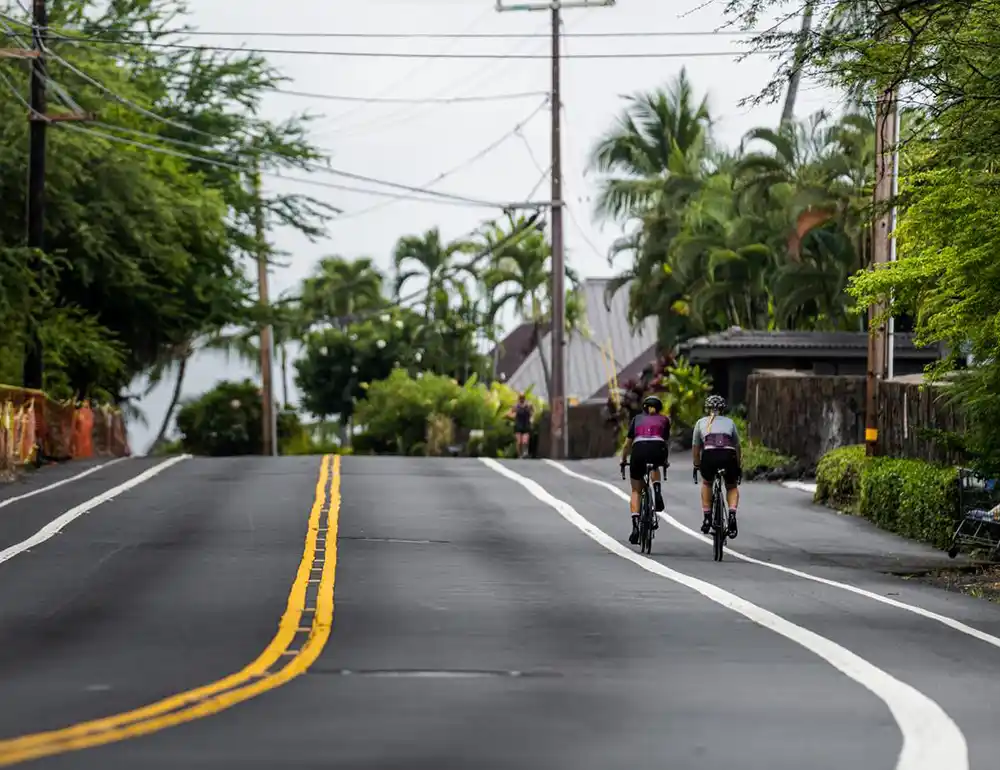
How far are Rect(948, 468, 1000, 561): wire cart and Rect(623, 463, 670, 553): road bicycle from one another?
12.3 feet

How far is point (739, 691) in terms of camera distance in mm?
12992

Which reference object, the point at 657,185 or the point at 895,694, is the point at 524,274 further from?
the point at 895,694

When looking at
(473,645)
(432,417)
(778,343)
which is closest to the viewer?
(473,645)

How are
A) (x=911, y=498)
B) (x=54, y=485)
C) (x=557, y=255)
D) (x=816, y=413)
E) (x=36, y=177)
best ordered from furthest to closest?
(x=557, y=255), (x=36, y=177), (x=816, y=413), (x=54, y=485), (x=911, y=498)

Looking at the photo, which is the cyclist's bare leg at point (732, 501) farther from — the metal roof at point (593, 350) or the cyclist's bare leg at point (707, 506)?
the metal roof at point (593, 350)

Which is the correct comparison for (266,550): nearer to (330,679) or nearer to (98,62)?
(330,679)

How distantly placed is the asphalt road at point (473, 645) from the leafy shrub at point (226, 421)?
180 feet

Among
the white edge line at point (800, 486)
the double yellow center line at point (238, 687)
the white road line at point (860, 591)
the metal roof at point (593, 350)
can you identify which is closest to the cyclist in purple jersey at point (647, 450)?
the white road line at point (860, 591)

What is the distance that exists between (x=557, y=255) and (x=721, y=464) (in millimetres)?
35097

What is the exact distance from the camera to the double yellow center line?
1055cm

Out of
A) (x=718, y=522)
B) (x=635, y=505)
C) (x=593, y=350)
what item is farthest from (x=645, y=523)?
(x=593, y=350)

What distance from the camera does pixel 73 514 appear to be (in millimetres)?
30703

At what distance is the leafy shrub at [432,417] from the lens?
7862 cm

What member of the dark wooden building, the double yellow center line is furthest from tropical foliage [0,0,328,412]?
the double yellow center line
